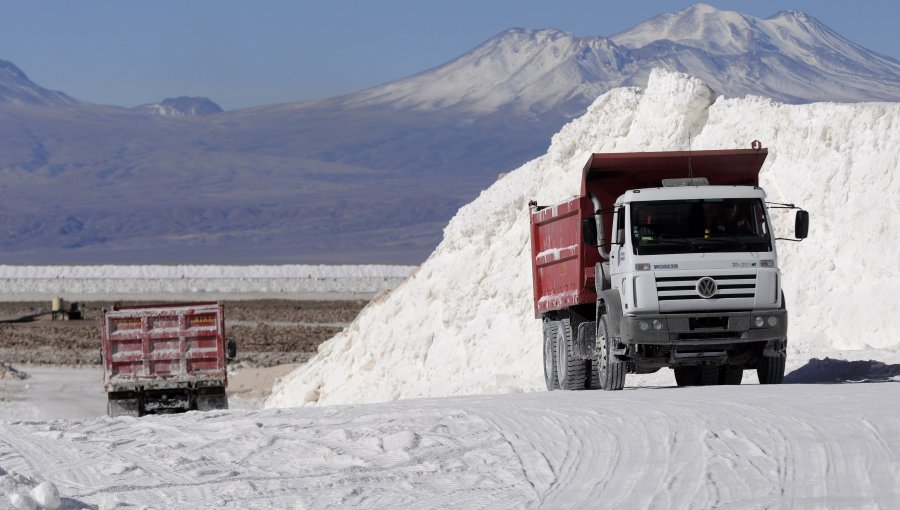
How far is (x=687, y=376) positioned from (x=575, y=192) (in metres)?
10.2

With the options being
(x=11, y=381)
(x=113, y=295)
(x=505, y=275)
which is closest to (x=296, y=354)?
(x=11, y=381)

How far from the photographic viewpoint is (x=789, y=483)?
11391 mm

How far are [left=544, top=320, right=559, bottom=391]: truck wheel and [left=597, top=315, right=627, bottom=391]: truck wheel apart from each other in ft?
7.82

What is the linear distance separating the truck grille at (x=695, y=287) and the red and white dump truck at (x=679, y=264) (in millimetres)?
11

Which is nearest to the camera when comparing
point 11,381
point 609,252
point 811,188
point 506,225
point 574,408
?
point 574,408

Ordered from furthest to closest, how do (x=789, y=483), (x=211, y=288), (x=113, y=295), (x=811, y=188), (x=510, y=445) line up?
(x=211, y=288) < (x=113, y=295) < (x=811, y=188) < (x=510, y=445) < (x=789, y=483)

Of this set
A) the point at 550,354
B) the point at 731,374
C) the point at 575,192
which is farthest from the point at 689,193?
the point at 575,192

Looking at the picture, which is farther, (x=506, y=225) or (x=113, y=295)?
(x=113, y=295)

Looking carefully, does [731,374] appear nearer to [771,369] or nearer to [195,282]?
[771,369]

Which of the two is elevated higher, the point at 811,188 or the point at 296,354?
the point at 811,188

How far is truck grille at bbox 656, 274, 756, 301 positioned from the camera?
16391 mm

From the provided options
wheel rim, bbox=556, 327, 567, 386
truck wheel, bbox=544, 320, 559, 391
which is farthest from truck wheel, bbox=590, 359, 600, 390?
truck wheel, bbox=544, 320, 559, 391

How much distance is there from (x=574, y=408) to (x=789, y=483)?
4.47m

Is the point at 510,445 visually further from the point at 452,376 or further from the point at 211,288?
the point at 211,288
